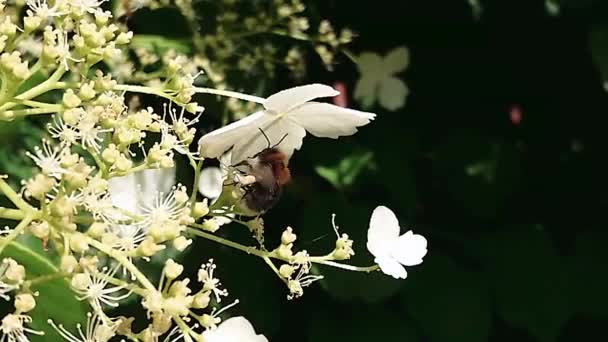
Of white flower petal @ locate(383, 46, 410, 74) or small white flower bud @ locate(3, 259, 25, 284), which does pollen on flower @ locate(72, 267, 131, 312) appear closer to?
small white flower bud @ locate(3, 259, 25, 284)

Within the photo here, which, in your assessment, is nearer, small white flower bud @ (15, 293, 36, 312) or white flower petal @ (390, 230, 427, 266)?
small white flower bud @ (15, 293, 36, 312)

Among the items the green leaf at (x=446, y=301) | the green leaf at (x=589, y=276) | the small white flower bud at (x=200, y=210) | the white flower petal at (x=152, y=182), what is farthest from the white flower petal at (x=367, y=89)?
the small white flower bud at (x=200, y=210)

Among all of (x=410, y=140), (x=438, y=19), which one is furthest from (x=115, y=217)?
(x=438, y=19)

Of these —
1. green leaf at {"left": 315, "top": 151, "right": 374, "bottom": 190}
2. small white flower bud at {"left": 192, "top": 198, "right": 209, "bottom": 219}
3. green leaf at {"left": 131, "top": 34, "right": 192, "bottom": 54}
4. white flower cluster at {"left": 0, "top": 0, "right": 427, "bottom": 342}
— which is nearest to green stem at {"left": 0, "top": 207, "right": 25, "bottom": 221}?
white flower cluster at {"left": 0, "top": 0, "right": 427, "bottom": 342}

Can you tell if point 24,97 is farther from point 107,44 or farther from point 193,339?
point 193,339

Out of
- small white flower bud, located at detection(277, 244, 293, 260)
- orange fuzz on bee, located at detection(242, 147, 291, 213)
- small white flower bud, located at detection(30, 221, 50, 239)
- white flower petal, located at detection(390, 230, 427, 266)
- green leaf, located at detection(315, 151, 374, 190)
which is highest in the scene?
small white flower bud, located at detection(30, 221, 50, 239)

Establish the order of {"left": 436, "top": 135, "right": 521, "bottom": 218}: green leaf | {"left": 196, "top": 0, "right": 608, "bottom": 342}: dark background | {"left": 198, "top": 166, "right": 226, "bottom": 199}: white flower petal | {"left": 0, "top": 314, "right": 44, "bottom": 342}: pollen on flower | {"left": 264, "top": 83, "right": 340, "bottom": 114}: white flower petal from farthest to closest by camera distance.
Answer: {"left": 436, "top": 135, "right": 521, "bottom": 218}: green leaf → {"left": 196, "top": 0, "right": 608, "bottom": 342}: dark background → {"left": 198, "top": 166, "right": 226, "bottom": 199}: white flower petal → {"left": 264, "top": 83, "right": 340, "bottom": 114}: white flower petal → {"left": 0, "top": 314, "right": 44, "bottom": 342}: pollen on flower

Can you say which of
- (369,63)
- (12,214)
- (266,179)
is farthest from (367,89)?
(12,214)

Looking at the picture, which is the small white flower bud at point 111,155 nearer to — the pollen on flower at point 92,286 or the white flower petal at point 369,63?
the pollen on flower at point 92,286
